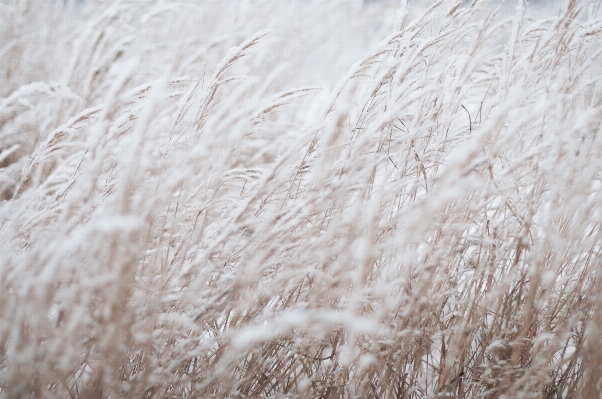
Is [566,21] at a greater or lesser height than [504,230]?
greater

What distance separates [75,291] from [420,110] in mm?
913

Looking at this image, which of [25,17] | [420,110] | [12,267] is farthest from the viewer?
[25,17]

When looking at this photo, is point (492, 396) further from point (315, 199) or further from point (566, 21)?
point (566, 21)

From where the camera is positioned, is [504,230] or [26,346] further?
[504,230]

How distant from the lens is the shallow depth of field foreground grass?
0.67 meters

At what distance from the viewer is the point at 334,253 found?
0.89 metres

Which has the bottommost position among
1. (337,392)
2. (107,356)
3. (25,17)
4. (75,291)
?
(337,392)

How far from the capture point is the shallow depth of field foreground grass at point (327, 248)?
67 centimetres

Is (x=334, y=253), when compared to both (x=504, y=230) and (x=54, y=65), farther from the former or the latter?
(x=54, y=65)

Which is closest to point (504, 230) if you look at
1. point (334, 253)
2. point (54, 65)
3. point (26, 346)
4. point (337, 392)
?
point (334, 253)

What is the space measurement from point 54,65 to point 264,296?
3.25 metres

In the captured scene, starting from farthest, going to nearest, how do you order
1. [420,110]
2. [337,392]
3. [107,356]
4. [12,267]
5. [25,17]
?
[25,17]
[420,110]
[337,392]
[12,267]
[107,356]

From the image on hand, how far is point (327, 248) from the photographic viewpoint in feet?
2.80

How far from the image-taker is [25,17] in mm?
2900
